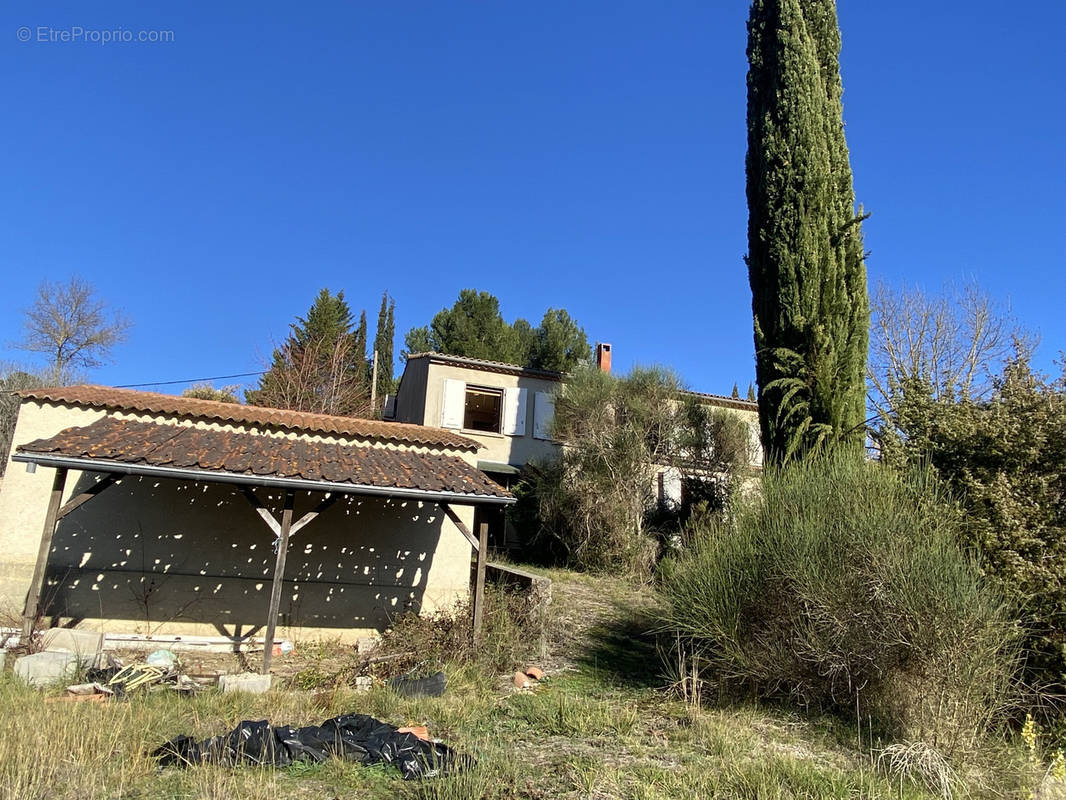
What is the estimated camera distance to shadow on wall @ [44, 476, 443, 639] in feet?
30.5

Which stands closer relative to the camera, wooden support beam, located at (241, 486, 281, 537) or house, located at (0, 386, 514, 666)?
wooden support beam, located at (241, 486, 281, 537)

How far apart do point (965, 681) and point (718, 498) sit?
10.1 meters

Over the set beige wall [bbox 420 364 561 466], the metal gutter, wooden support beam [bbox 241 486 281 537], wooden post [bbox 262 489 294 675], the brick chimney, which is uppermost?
the brick chimney

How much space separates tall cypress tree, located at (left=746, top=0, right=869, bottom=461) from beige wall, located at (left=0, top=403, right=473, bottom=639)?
690 cm

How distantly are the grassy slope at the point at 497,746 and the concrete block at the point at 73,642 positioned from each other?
1.38 metres

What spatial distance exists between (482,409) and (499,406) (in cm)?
126

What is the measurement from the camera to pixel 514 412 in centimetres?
1900

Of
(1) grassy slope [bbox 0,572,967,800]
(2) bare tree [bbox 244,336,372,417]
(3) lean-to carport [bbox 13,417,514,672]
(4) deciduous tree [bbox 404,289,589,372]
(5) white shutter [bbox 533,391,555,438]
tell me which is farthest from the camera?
(4) deciduous tree [bbox 404,289,589,372]

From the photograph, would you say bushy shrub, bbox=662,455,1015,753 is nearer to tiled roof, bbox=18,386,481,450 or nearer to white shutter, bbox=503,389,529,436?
tiled roof, bbox=18,386,481,450

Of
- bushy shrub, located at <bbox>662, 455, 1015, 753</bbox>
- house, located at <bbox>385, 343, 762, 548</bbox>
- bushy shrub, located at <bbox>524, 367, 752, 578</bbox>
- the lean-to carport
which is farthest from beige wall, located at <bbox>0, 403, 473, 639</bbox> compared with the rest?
house, located at <bbox>385, 343, 762, 548</bbox>

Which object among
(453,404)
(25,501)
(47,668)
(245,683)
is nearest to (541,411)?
(453,404)

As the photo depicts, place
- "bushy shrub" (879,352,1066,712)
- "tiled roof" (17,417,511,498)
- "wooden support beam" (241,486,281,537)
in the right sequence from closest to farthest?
"bushy shrub" (879,352,1066,712) < "tiled roof" (17,417,511,498) < "wooden support beam" (241,486,281,537)

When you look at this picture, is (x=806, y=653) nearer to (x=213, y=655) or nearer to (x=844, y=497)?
(x=844, y=497)

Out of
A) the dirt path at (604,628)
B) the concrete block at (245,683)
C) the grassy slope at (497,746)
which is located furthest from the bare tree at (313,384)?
the grassy slope at (497,746)
